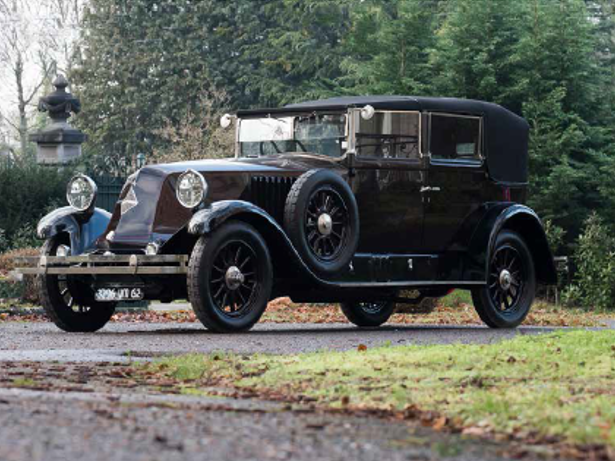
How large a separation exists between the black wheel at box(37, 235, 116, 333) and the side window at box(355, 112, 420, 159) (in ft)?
10.3

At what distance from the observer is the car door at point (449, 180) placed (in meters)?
15.9

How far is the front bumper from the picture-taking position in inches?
533

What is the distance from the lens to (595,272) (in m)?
24.4

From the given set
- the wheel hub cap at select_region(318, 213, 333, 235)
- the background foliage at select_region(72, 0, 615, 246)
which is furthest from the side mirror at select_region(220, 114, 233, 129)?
the background foliage at select_region(72, 0, 615, 246)

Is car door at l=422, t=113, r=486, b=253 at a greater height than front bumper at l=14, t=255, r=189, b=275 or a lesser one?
greater

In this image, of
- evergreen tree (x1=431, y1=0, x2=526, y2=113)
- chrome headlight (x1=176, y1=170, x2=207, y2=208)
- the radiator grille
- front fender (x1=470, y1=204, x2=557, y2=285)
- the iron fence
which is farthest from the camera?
evergreen tree (x1=431, y1=0, x2=526, y2=113)

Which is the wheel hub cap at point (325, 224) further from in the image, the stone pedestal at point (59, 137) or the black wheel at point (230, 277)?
the stone pedestal at point (59, 137)

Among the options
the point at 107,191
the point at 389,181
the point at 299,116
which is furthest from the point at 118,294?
the point at 107,191

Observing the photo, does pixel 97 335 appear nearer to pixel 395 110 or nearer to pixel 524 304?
pixel 395 110

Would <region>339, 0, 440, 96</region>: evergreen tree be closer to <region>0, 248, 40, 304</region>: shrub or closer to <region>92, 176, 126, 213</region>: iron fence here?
<region>92, 176, 126, 213</region>: iron fence

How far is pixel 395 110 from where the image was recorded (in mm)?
15758

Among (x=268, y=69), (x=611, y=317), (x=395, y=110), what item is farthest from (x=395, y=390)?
(x=268, y=69)

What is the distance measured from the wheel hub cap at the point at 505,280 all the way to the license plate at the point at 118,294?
4359 millimetres

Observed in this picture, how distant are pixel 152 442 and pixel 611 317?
1603 cm
